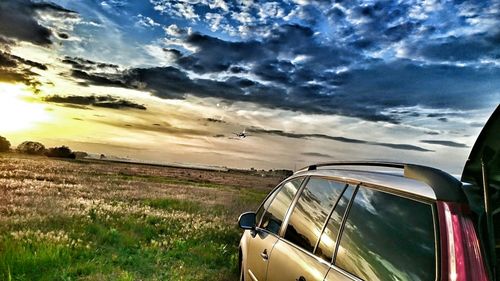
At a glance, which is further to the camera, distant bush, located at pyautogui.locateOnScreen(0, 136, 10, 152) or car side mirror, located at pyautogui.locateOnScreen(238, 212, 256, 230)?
distant bush, located at pyautogui.locateOnScreen(0, 136, 10, 152)

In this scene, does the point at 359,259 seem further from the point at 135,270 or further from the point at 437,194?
the point at 135,270

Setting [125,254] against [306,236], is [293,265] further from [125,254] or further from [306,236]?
[125,254]

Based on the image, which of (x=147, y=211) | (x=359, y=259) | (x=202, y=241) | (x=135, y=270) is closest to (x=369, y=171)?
(x=359, y=259)

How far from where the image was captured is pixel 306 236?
4.20 meters

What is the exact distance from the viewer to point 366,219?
321 centimetres

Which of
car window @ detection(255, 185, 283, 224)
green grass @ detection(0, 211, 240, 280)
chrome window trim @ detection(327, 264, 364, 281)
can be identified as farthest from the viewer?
green grass @ detection(0, 211, 240, 280)

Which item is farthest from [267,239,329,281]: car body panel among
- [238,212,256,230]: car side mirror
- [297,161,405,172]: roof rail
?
[238,212,256,230]: car side mirror

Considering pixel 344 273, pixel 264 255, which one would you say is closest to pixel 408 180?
pixel 344 273

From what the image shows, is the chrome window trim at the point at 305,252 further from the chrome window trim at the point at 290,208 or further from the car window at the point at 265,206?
the car window at the point at 265,206

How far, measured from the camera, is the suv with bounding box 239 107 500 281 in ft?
8.04

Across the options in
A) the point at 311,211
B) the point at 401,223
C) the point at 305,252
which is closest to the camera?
the point at 401,223

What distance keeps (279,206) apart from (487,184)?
3.15 meters

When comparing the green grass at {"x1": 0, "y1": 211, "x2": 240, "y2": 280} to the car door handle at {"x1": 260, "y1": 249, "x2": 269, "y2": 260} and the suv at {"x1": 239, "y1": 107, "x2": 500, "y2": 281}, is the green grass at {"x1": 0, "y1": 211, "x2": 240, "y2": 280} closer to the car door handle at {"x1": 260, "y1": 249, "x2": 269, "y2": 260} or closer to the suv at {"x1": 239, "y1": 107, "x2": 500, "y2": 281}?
the car door handle at {"x1": 260, "y1": 249, "x2": 269, "y2": 260}

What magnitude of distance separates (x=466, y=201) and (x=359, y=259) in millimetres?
851
